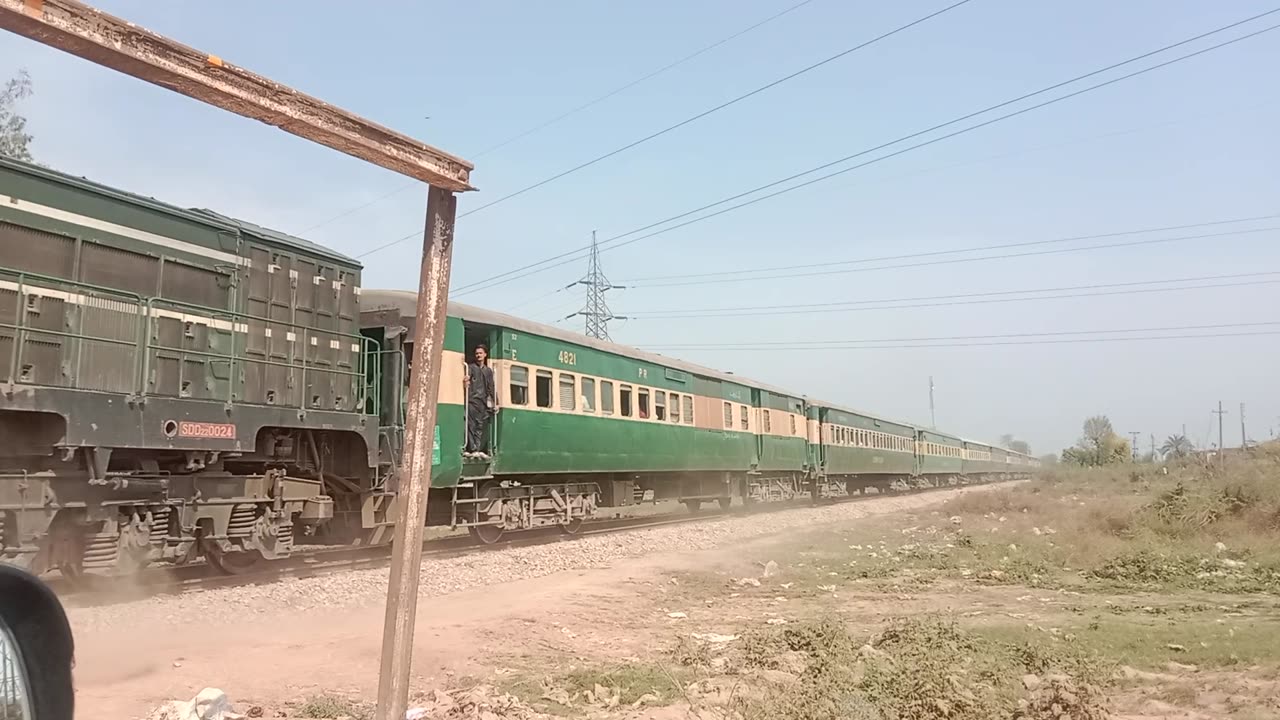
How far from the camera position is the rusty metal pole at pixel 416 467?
388 centimetres

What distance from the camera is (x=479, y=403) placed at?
13.8 meters

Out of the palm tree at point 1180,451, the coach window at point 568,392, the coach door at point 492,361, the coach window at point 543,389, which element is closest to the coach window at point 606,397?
the coach window at point 568,392

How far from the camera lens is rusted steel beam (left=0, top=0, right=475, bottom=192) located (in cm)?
292

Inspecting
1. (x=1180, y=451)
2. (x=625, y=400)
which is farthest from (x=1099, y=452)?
(x=625, y=400)

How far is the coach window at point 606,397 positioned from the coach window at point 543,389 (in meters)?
1.94

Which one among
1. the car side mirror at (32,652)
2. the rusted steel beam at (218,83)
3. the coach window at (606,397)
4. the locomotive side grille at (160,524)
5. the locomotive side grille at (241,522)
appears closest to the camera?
the car side mirror at (32,652)

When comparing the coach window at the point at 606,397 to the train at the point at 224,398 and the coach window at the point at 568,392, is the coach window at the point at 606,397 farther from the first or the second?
the coach window at the point at 568,392

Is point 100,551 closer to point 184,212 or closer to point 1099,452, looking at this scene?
point 184,212

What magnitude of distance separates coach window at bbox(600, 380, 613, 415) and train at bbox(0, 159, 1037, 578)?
7 centimetres

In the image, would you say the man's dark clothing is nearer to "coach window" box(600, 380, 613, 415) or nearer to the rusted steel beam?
"coach window" box(600, 380, 613, 415)

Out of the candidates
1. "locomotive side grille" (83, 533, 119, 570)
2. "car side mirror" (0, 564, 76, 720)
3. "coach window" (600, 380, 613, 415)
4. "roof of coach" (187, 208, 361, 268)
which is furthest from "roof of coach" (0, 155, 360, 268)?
"car side mirror" (0, 564, 76, 720)

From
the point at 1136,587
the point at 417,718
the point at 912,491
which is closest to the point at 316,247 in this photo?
the point at 417,718

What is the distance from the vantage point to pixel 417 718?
16.3 feet

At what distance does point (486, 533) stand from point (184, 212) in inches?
285
